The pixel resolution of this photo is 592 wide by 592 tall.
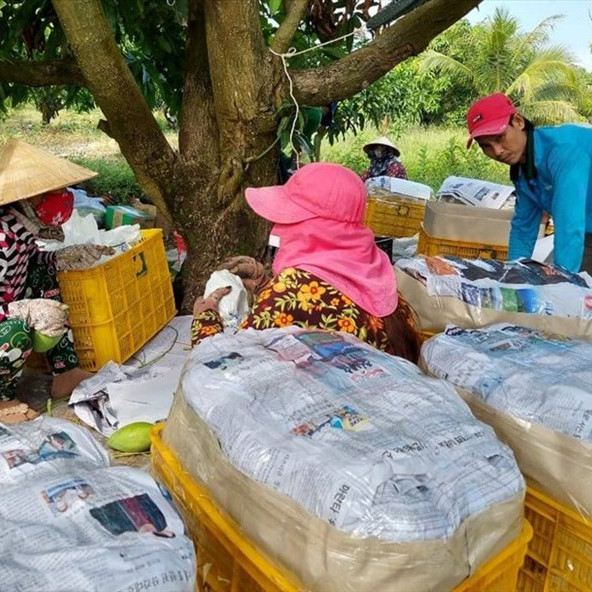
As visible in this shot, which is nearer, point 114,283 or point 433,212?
point 114,283

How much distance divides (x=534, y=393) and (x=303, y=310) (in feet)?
2.08

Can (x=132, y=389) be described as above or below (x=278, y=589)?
below

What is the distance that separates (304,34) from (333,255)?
249 centimetres

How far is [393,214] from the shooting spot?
201 inches

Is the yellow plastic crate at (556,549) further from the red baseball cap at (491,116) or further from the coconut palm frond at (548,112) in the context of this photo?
the coconut palm frond at (548,112)

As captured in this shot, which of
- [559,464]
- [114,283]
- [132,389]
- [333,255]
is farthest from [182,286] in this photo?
[559,464]

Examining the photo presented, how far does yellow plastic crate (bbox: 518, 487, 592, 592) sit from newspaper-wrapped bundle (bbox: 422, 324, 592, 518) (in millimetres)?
29

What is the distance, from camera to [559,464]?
146cm

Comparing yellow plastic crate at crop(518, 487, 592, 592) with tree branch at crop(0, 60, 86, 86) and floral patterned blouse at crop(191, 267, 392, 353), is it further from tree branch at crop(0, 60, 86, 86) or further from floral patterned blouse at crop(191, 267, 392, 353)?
tree branch at crop(0, 60, 86, 86)

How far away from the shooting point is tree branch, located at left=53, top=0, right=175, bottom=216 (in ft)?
8.60

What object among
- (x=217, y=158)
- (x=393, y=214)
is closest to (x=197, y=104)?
(x=217, y=158)

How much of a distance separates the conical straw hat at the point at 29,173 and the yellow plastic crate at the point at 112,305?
1.56 ft

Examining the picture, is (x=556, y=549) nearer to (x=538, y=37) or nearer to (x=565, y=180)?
(x=565, y=180)

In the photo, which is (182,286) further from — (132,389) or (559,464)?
(559,464)
